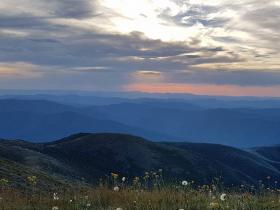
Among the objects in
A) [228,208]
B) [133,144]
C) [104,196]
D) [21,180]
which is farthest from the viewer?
[133,144]

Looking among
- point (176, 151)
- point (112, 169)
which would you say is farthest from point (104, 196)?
point (176, 151)

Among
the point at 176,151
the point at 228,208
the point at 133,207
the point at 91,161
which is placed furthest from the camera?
the point at 176,151

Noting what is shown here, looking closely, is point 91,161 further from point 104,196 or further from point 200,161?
point 104,196

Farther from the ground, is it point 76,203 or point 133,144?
point 76,203

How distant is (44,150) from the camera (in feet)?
439

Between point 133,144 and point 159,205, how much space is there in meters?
150

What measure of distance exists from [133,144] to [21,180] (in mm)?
119933

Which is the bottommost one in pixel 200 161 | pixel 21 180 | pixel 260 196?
pixel 200 161

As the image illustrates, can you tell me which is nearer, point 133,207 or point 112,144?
point 133,207

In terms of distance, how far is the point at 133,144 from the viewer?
159 m

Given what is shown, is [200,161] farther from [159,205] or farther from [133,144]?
[159,205]

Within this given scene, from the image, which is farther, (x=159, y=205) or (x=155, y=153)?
(x=155, y=153)

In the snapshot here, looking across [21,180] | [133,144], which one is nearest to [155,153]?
[133,144]

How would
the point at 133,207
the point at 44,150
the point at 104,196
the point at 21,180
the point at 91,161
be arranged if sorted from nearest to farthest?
the point at 133,207 < the point at 104,196 < the point at 21,180 < the point at 44,150 < the point at 91,161
